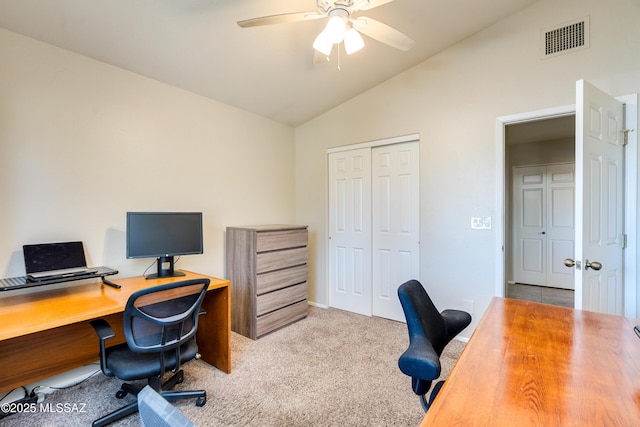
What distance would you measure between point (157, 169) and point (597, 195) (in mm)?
3332

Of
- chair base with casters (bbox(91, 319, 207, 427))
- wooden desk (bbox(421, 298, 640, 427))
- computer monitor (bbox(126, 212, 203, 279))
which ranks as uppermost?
computer monitor (bbox(126, 212, 203, 279))

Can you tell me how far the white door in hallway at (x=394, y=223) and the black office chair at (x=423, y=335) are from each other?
1.61 meters

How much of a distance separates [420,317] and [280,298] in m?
2.00

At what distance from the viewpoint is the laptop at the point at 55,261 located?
1.87 m

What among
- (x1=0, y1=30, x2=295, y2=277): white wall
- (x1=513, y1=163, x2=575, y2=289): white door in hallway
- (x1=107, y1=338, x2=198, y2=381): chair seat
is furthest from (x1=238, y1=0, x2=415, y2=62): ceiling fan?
(x1=513, y1=163, x2=575, y2=289): white door in hallway

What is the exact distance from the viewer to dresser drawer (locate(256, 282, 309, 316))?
2893 mm

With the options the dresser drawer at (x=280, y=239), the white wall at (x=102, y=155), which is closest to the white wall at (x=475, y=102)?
the dresser drawer at (x=280, y=239)

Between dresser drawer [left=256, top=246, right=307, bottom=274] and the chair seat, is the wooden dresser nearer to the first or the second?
dresser drawer [left=256, top=246, right=307, bottom=274]

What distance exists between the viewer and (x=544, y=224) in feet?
16.0

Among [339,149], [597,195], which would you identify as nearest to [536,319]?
[597,195]

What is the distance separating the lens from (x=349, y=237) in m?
3.64

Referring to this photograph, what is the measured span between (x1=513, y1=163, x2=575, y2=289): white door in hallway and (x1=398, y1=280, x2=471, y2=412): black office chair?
14.4ft

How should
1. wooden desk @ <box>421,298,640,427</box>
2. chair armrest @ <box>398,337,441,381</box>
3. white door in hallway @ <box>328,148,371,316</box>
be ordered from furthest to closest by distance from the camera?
white door in hallway @ <box>328,148,371,316</box> < chair armrest @ <box>398,337,441,381</box> < wooden desk @ <box>421,298,640,427</box>

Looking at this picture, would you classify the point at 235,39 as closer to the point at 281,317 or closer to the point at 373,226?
the point at 373,226
